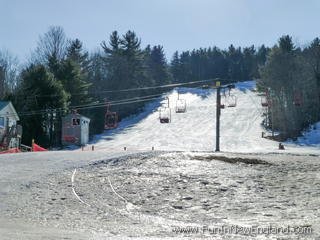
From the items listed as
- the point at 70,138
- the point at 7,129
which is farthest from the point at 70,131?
the point at 7,129

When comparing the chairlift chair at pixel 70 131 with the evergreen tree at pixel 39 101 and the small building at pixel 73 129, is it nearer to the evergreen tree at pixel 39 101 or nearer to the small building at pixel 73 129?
the small building at pixel 73 129

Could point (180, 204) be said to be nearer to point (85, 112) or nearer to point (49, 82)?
point (49, 82)

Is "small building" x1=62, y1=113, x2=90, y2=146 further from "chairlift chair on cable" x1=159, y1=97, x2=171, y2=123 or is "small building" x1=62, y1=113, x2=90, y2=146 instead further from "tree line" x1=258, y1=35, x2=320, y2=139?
"tree line" x1=258, y1=35, x2=320, y2=139

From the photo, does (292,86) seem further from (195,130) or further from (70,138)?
(70,138)

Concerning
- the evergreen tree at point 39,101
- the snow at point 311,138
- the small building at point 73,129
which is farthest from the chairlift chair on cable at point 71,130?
the snow at point 311,138

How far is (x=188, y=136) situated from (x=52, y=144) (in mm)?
22443

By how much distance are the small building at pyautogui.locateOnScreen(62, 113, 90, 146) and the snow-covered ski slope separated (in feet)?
10.8

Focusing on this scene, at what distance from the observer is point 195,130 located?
77062mm

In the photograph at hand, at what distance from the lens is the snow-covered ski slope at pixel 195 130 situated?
196 feet

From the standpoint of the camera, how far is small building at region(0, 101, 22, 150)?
4746cm

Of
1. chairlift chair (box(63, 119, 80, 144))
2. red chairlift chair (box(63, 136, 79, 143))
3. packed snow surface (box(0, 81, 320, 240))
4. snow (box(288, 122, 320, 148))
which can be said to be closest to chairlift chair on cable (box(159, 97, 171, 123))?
chairlift chair (box(63, 119, 80, 144))

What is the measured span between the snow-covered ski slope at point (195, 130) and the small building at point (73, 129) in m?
3.30

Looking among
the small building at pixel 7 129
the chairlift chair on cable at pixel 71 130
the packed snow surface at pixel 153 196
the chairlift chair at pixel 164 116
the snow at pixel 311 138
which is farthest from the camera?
the snow at pixel 311 138

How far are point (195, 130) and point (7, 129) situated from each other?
36895 mm
